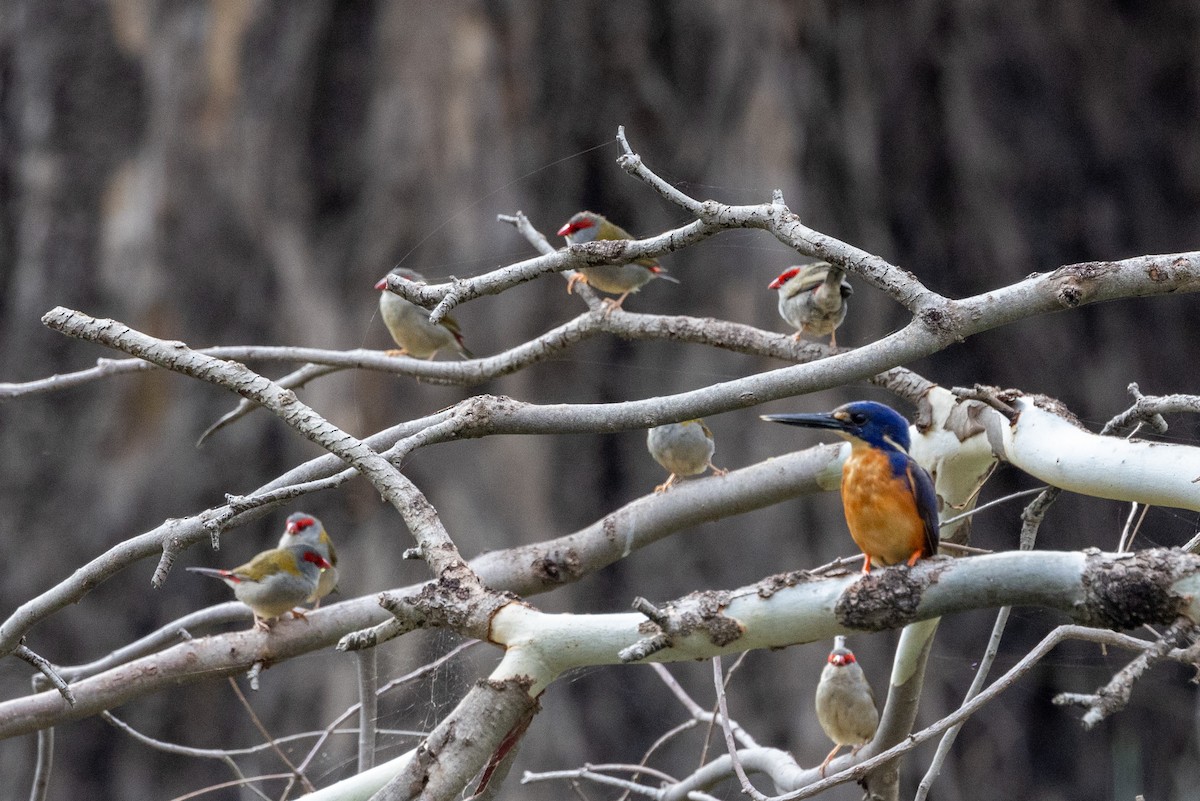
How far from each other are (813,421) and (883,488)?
0.18 m

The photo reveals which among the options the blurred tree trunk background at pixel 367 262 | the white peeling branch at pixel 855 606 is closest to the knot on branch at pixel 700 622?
the white peeling branch at pixel 855 606

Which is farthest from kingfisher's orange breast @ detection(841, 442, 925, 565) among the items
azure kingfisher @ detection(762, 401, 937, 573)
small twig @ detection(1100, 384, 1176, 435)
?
small twig @ detection(1100, 384, 1176, 435)

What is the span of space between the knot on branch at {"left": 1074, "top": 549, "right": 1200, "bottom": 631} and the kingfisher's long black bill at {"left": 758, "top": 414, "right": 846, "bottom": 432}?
2.12ft

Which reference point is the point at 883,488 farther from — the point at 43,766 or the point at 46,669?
the point at 43,766

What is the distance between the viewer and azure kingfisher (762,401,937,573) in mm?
2158

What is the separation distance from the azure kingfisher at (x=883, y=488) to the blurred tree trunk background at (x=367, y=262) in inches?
114

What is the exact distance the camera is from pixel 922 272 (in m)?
6.49

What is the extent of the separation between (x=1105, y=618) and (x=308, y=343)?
4.57m

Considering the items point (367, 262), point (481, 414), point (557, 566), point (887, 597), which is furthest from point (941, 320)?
point (367, 262)

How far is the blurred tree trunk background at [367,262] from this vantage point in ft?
17.7

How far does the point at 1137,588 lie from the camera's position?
5.11 ft

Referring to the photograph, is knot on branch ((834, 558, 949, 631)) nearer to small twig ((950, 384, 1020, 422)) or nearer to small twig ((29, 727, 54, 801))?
small twig ((950, 384, 1020, 422))

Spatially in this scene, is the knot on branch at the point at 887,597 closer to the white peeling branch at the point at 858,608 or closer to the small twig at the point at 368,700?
the white peeling branch at the point at 858,608

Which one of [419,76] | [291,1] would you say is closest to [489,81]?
[419,76]
